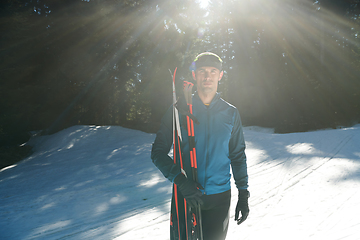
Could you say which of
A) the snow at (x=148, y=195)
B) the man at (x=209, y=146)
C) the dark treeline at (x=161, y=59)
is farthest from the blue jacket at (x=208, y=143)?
the dark treeline at (x=161, y=59)

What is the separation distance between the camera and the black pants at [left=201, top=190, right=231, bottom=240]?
1.82 meters

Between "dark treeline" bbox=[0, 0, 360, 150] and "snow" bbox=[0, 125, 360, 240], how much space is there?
18.0 feet

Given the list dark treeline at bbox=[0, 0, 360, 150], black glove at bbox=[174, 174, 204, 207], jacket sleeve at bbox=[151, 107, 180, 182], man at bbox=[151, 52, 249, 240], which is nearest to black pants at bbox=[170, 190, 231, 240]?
man at bbox=[151, 52, 249, 240]

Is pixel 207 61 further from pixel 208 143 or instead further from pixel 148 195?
pixel 148 195

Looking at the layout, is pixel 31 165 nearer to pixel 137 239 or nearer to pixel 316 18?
pixel 137 239

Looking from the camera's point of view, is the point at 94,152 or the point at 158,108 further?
the point at 158,108

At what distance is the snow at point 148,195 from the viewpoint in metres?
3.79

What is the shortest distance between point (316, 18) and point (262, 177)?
23.8 m

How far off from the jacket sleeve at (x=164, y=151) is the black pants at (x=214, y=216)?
0.41 metres

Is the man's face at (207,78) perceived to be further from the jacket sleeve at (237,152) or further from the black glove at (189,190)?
the black glove at (189,190)

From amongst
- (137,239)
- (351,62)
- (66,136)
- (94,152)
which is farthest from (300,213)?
(351,62)

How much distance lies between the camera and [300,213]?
4234mm

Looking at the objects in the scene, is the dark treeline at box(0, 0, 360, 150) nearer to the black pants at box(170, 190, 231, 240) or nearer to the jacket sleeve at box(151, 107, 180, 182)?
the jacket sleeve at box(151, 107, 180, 182)

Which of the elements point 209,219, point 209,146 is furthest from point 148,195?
→ point 209,146
